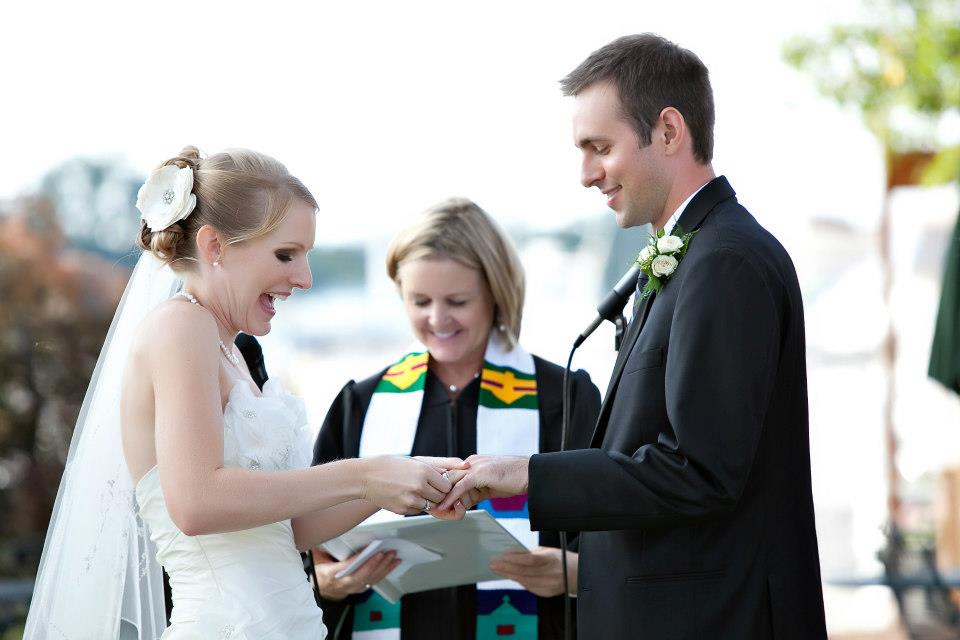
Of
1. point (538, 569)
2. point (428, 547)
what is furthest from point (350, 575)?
point (538, 569)

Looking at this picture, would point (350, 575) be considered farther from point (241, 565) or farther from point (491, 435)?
point (241, 565)

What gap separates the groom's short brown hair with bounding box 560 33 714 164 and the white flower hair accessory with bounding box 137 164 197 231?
2.97 ft

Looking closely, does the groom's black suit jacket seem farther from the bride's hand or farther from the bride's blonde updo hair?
the bride's blonde updo hair

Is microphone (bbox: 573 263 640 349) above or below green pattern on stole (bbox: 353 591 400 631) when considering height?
above

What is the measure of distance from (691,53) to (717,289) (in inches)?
27.4

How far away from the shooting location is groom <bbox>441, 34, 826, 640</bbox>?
2275 mm

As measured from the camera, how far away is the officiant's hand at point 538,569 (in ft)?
10.1

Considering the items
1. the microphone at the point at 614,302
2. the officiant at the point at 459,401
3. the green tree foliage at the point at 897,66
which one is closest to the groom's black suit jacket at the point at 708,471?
the microphone at the point at 614,302

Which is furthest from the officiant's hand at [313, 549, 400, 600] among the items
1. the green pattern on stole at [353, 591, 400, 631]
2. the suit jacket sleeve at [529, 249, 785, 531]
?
the suit jacket sleeve at [529, 249, 785, 531]

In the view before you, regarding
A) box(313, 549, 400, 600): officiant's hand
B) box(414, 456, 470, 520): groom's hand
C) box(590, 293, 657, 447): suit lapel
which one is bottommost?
box(313, 549, 400, 600): officiant's hand

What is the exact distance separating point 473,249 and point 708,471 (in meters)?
1.40

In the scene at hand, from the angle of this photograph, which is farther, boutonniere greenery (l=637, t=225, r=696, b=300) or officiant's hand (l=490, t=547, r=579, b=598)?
officiant's hand (l=490, t=547, r=579, b=598)

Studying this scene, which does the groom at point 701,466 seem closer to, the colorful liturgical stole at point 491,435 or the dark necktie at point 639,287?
the dark necktie at point 639,287

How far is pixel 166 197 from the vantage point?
2.54 metres
